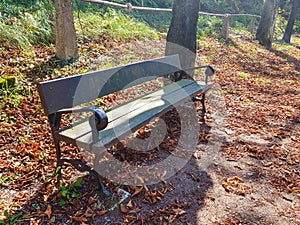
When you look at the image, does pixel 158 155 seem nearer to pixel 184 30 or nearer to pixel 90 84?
pixel 90 84

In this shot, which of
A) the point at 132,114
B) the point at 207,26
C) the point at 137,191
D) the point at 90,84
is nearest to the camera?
the point at 137,191

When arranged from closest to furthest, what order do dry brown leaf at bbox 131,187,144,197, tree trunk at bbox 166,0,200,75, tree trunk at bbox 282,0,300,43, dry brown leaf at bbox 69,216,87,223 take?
1. dry brown leaf at bbox 69,216,87,223
2. dry brown leaf at bbox 131,187,144,197
3. tree trunk at bbox 166,0,200,75
4. tree trunk at bbox 282,0,300,43

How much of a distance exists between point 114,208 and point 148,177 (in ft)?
1.79

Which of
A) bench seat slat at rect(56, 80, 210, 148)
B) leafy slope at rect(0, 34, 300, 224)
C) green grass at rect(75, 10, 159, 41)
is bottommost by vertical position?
leafy slope at rect(0, 34, 300, 224)

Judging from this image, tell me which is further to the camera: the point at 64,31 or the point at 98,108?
the point at 64,31

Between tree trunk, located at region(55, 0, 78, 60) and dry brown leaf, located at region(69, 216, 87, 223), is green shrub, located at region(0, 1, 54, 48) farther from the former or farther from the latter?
dry brown leaf, located at region(69, 216, 87, 223)

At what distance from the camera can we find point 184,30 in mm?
4262

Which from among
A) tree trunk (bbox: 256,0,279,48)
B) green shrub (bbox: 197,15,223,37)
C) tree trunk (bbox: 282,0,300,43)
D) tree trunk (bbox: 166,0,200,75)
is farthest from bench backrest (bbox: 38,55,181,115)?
tree trunk (bbox: 282,0,300,43)

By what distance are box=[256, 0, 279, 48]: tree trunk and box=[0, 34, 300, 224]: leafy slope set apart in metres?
6.90

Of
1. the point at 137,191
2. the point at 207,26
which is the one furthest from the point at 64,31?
the point at 207,26

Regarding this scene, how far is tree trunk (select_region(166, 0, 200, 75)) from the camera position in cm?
416

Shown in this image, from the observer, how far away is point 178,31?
4273 millimetres

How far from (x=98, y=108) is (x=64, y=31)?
301 cm

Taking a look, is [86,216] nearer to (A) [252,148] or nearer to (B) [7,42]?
(A) [252,148]
